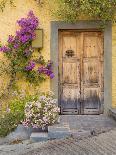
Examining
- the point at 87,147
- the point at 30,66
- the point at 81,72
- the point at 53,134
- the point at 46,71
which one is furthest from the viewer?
the point at 81,72

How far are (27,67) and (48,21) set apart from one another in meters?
1.23

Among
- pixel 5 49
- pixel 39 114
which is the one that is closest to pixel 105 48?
pixel 5 49

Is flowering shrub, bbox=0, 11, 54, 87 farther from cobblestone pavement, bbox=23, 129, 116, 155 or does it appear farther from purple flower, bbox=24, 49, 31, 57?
cobblestone pavement, bbox=23, 129, 116, 155

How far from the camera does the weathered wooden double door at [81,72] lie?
39.3 ft

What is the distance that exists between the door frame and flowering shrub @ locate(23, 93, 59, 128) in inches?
62.2

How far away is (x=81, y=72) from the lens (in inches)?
472

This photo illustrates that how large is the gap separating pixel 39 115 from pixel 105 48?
8.95ft

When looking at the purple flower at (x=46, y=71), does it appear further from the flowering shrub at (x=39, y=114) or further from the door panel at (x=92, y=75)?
the flowering shrub at (x=39, y=114)

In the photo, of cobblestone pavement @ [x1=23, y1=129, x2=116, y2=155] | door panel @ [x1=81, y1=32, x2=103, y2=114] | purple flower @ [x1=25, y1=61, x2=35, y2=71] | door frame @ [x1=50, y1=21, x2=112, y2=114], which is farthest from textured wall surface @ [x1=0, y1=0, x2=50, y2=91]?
cobblestone pavement @ [x1=23, y1=129, x2=116, y2=155]

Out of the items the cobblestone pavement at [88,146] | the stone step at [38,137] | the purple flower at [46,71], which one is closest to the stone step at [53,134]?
the stone step at [38,137]

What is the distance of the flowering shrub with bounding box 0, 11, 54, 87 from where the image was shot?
1158cm

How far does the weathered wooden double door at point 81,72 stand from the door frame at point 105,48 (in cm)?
18

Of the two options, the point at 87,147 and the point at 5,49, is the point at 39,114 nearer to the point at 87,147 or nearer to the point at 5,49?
the point at 5,49

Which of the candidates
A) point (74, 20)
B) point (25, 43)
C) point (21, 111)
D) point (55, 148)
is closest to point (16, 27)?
point (25, 43)
